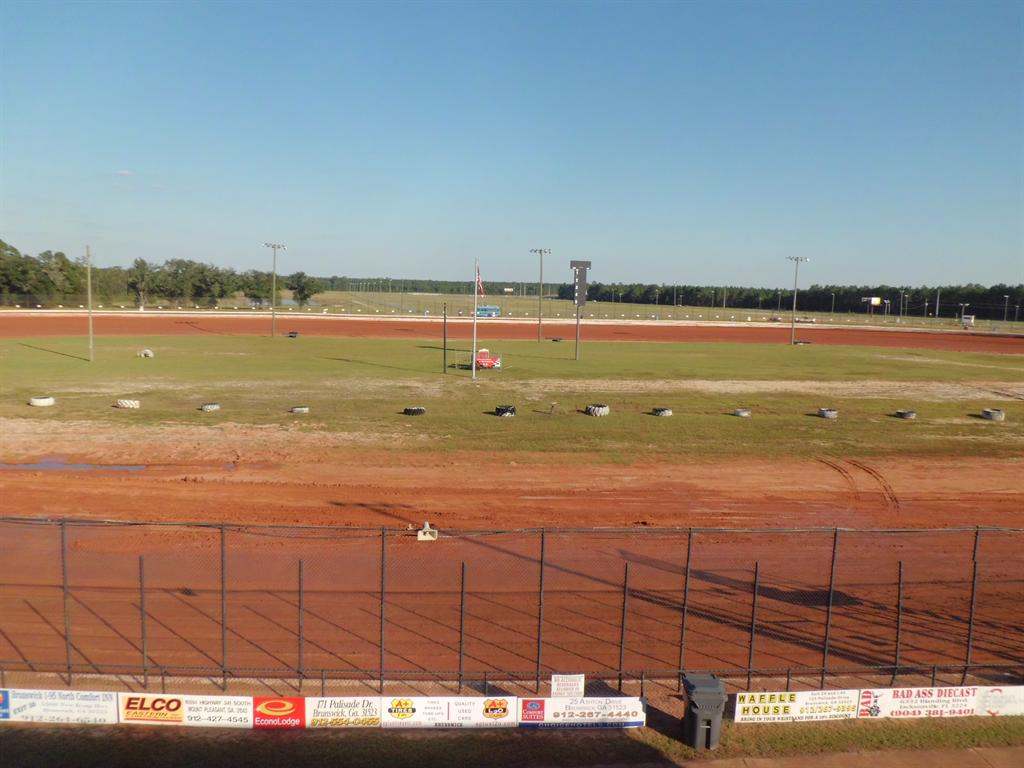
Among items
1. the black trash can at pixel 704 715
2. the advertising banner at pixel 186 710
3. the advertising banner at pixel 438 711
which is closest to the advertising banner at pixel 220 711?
the advertising banner at pixel 186 710

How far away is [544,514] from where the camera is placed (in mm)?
22156

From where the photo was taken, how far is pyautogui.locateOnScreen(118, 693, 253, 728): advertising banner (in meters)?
11.4

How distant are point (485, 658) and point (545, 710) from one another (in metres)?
2.17

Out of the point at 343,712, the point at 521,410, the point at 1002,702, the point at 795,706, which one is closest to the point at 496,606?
the point at 343,712

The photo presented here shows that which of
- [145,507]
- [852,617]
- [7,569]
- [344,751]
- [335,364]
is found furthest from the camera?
[335,364]

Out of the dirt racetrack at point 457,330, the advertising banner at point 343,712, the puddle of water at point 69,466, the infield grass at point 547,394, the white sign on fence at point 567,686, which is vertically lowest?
the advertising banner at point 343,712

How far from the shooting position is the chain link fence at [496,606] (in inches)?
521

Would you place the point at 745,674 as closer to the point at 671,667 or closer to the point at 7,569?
the point at 671,667

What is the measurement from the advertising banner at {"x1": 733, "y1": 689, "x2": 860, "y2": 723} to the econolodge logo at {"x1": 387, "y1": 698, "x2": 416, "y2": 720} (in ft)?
17.3

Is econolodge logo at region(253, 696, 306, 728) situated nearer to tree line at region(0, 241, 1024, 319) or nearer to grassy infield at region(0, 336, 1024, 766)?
grassy infield at region(0, 336, 1024, 766)

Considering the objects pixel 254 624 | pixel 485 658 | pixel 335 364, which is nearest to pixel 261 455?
pixel 254 624

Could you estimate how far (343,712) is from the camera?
38.3ft

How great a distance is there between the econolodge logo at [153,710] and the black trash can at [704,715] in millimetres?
7896

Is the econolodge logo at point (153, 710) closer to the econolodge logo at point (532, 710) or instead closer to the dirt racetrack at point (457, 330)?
the econolodge logo at point (532, 710)
